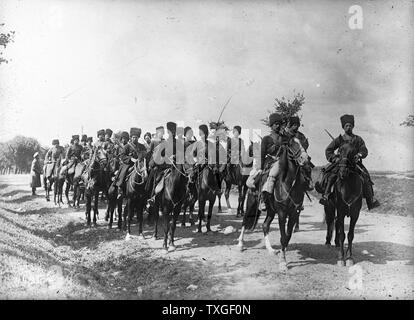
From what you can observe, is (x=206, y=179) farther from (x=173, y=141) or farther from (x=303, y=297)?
(x=303, y=297)

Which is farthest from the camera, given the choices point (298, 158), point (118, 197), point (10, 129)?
point (118, 197)

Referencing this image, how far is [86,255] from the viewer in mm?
11766

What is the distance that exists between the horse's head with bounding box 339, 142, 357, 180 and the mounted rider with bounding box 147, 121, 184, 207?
13.8 ft

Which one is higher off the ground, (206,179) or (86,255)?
(206,179)

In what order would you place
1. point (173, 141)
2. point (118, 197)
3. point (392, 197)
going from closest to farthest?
point (173, 141), point (118, 197), point (392, 197)

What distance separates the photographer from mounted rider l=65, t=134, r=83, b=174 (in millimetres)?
18906

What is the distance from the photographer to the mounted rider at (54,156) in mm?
21381

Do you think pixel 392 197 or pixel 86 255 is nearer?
pixel 86 255

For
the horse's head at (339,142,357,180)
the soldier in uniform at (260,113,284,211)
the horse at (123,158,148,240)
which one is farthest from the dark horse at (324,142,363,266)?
the horse at (123,158,148,240)

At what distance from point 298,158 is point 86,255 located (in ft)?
21.7

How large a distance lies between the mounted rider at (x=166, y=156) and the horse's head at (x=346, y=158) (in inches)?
166

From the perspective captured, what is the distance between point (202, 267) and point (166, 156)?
131 inches

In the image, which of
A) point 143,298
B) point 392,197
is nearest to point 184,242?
point 143,298
